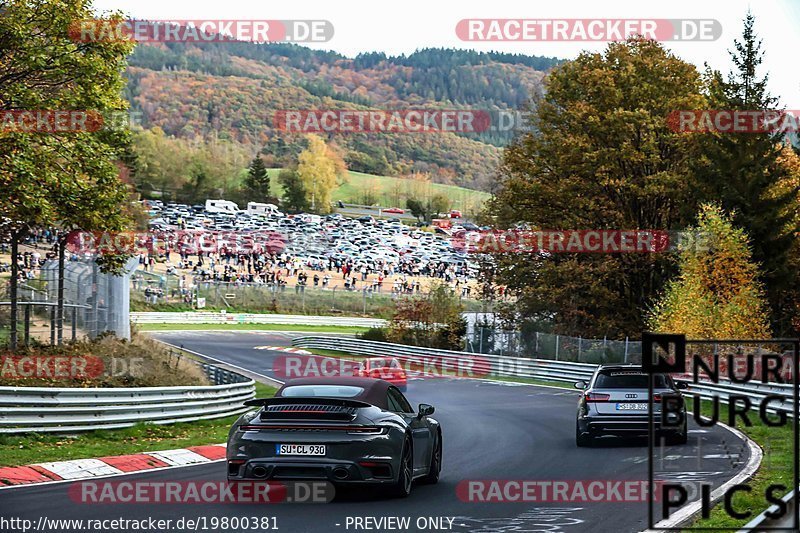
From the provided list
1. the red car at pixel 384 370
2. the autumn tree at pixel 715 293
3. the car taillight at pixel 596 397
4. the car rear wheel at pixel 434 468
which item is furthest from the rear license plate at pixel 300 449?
the autumn tree at pixel 715 293

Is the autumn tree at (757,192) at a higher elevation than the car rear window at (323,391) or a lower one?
higher

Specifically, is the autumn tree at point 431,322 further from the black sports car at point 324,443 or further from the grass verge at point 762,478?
the black sports car at point 324,443

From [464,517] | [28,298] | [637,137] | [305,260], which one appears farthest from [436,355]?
[305,260]

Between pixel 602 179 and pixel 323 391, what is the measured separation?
40401mm

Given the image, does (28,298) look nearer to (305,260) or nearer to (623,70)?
(623,70)

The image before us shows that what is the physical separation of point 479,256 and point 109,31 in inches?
1311

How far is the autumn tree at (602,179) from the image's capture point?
168 feet

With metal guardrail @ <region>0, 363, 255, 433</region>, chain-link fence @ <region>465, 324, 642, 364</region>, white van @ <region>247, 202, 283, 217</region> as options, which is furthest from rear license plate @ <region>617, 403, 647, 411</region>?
white van @ <region>247, 202, 283, 217</region>

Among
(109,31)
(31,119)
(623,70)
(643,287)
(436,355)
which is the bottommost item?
(436,355)

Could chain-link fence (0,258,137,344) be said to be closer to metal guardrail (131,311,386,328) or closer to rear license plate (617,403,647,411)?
rear license plate (617,403,647,411)

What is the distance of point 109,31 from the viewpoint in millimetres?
25875

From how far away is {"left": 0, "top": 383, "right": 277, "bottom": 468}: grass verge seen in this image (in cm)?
1653

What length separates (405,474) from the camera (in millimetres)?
12102

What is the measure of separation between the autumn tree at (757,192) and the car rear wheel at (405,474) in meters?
41.0
